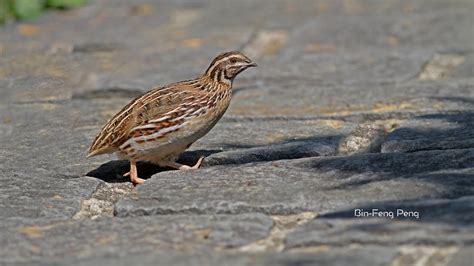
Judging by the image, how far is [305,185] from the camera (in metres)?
5.64

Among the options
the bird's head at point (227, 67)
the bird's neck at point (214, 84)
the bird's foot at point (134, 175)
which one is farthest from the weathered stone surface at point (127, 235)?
A: the bird's head at point (227, 67)

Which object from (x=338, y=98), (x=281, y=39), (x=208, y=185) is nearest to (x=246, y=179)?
(x=208, y=185)

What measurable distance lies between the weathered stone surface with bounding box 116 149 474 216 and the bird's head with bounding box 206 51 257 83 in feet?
2.26

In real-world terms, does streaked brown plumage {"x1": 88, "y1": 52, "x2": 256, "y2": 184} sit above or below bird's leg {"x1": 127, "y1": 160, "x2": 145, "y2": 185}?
above

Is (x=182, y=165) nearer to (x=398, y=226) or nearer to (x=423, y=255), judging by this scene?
(x=398, y=226)

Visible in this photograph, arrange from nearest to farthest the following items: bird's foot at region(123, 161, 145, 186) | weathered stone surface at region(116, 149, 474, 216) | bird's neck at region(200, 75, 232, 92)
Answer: weathered stone surface at region(116, 149, 474, 216), bird's foot at region(123, 161, 145, 186), bird's neck at region(200, 75, 232, 92)

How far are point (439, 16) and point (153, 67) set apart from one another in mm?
Answer: 3155

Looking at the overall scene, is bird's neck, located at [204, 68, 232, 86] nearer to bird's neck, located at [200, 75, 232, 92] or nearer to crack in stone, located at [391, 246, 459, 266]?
bird's neck, located at [200, 75, 232, 92]

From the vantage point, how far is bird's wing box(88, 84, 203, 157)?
632 centimetres

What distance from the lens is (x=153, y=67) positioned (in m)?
9.66

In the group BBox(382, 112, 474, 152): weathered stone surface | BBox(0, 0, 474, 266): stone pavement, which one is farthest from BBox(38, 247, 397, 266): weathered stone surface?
BBox(382, 112, 474, 152): weathered stone surface

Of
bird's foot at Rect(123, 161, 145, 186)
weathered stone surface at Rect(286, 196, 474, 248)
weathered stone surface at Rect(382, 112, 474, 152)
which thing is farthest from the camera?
weathered stone surface at Rect(382, 112, 474, 152)

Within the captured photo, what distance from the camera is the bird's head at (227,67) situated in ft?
21.9

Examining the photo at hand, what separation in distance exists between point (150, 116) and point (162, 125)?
0.09m
